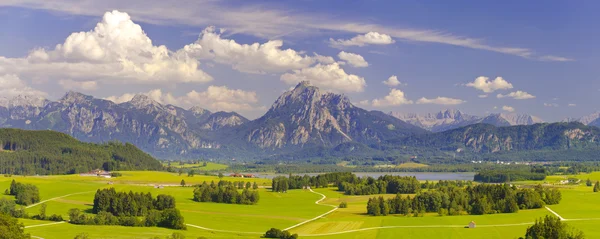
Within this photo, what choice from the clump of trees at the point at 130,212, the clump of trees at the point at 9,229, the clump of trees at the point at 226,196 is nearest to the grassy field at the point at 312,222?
the clump of trees at the point at 226,196

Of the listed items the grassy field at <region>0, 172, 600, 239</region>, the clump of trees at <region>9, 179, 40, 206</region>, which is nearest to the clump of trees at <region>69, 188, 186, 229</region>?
the grassy field at <region>0, 172, 600, 239</region>

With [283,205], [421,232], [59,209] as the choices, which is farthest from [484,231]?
[59,209]

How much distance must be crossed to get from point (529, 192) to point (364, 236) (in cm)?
5918

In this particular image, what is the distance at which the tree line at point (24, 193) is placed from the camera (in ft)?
471

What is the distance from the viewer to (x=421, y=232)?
10512cm

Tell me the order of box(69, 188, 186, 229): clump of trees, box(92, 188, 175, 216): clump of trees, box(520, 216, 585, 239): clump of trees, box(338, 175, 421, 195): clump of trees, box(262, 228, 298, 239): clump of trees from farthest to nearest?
box(338, 175, 421, 195): clump of trees < box(92, 188, 175, 216): clump of trees < box(69, 188, 186, 229): clump of trees < box(262, 228, 298, 239): clump of trees < box(520, 216, 585, 239): clump of trees

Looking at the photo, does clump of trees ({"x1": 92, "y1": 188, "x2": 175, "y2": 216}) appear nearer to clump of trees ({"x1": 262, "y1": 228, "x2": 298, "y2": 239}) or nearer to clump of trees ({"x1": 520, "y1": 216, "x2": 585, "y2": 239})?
clump of trees ({"x1": 262, "y1": 228, "x2": 298, "y2": 239})

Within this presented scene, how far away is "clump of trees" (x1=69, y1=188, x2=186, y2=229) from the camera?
367 ft

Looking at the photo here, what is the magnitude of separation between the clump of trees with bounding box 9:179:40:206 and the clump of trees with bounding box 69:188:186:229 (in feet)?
71.0

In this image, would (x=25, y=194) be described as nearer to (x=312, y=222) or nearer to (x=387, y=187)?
(x=312, y=222)

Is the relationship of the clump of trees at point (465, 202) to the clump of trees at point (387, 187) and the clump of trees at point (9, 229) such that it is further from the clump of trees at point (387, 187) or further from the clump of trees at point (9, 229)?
the clump of trees at point (9, 229)

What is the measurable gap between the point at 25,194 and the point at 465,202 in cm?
9866

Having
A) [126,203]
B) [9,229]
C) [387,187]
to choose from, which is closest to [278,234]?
[126,203]

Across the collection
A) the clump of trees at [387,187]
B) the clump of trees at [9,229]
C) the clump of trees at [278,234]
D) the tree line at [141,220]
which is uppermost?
the clump of trees at [387,187]
